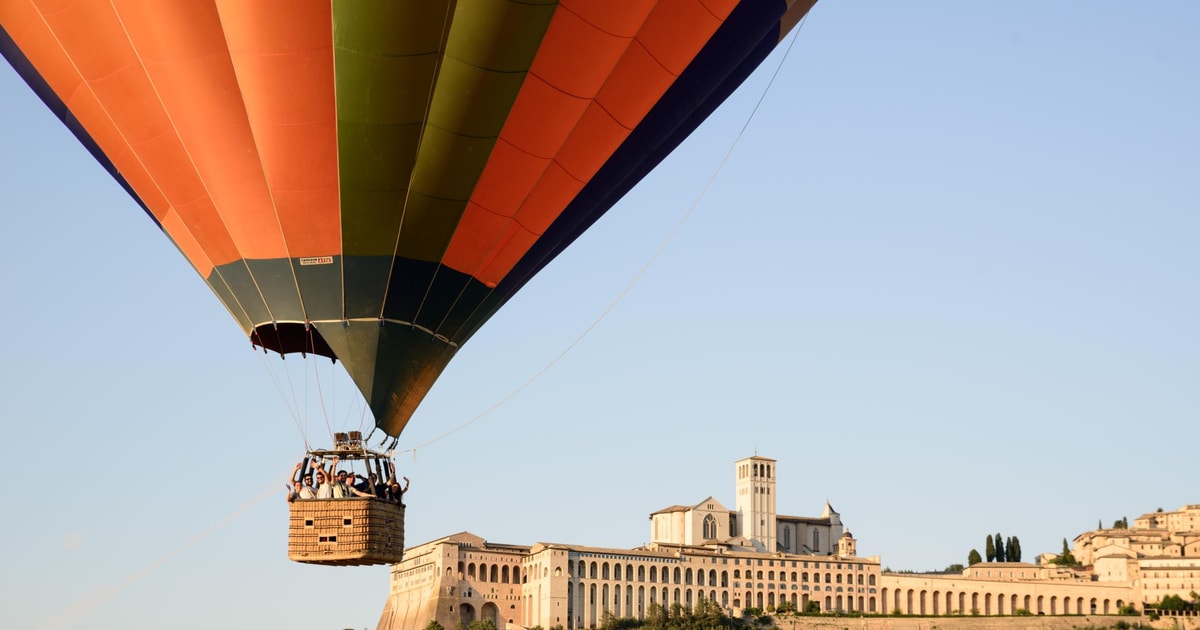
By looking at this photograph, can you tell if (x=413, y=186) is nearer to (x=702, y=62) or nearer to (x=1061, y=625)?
(x=702, y=62)

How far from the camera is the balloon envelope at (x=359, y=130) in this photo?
1019 centimetres

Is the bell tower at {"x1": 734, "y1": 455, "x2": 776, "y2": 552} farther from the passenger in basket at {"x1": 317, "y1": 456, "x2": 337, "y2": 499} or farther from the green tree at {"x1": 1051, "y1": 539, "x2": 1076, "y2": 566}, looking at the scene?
the passenger in basket at {"x1": 317, "y1": 456, "x2": 337, "y2": 499}

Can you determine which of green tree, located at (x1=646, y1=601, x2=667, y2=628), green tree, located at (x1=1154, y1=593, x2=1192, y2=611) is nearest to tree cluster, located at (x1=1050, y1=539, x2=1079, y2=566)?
green tree, located at (x1=1154, y1=593, x2=1192, y2=611)

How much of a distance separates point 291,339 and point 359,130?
1888 mm

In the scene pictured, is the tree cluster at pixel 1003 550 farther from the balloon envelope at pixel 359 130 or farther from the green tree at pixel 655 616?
the balloon envelope at pixel 359 130

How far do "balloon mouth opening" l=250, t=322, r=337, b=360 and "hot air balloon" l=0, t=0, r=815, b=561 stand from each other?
1.0 inches

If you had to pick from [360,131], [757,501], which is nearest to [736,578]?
[757,501]

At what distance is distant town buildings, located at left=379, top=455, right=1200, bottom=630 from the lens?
63.2m

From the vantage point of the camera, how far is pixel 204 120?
34.6ft

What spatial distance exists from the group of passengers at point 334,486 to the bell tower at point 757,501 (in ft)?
210

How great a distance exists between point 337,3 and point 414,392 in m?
3.04

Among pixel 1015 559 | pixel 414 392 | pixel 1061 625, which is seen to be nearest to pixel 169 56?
pixel 414 392

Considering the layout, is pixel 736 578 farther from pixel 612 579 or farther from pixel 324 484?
pixel 324 484

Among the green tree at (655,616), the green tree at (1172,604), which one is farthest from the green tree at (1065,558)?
the green tree at (655,616)
